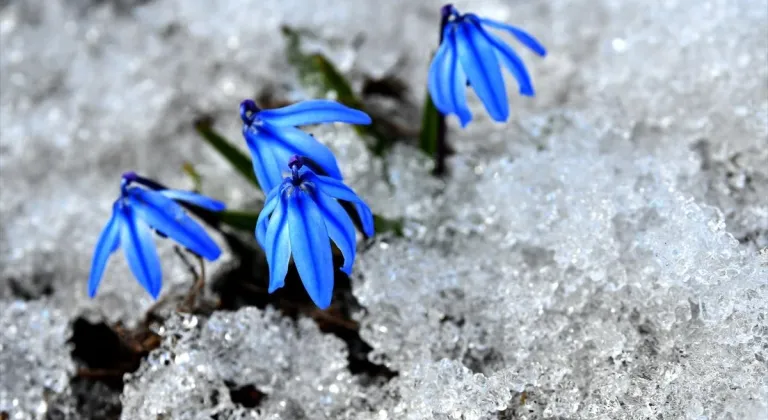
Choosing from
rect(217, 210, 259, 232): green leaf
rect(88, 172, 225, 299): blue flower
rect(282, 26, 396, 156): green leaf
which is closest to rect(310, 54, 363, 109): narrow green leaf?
rect(282, 26, 396, 156): green leaf

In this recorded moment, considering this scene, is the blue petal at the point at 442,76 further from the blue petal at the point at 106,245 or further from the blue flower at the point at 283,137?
the blue petal at the point at 106,245

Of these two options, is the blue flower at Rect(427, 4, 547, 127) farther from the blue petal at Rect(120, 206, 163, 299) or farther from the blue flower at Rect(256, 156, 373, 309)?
the blue petal at Rect(120, 206, 163, 299)

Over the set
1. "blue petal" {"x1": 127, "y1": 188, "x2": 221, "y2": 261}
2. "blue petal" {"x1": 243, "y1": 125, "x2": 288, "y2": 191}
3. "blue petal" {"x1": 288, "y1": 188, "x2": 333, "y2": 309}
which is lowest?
"blue petal" {"x1": 288, "y1": 188, "x2": 333, "y2": 309}

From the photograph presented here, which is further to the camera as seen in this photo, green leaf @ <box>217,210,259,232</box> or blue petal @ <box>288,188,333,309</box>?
green leaf @ <box>217,210,259,232</box>

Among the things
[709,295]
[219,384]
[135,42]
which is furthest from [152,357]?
[135,42]

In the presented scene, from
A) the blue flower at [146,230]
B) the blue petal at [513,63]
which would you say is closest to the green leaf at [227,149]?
the blue flower at [146,230]

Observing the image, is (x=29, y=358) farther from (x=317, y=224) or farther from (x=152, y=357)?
(x=317, y=224)
